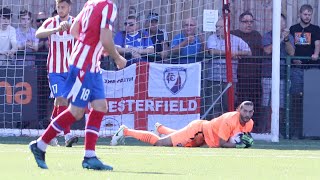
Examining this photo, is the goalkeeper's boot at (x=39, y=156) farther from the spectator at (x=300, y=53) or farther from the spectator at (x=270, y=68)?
the spectator at (x=300, y=53)

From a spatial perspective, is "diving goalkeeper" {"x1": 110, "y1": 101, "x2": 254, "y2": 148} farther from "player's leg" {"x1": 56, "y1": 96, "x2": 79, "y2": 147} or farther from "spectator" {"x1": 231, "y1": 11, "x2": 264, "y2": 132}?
"spectator" {"x1": 231, "y1": 11, "x2": 264, "y2": 132}

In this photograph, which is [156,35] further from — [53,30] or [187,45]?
[53,30]

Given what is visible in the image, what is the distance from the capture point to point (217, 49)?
1942 cm

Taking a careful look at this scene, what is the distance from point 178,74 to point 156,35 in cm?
106

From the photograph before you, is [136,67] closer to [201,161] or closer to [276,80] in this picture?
[276,80]

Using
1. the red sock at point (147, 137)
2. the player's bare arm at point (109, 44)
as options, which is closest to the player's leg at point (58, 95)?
the red sock at point (147, 137)

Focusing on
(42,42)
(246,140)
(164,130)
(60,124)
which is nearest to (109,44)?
(60,124)

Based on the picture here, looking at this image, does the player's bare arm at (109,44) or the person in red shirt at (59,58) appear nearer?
the player's bare arm at (109,44)

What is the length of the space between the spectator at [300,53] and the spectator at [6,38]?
5.19 meters

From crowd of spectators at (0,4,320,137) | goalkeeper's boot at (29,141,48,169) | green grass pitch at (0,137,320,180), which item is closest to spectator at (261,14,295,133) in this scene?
crowd of spectators at (0,4,320,137)

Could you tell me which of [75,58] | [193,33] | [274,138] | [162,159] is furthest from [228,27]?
[75,58]

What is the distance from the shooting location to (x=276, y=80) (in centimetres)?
1850

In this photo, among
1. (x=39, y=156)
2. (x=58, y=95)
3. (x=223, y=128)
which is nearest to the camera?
(x=39, y=156)

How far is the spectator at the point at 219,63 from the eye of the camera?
62.9ft
